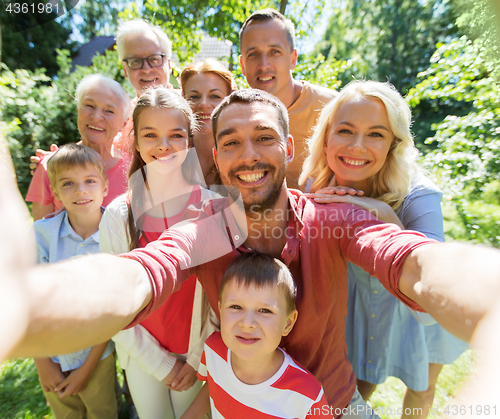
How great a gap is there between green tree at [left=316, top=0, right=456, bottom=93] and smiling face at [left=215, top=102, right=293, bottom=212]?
22.7 m

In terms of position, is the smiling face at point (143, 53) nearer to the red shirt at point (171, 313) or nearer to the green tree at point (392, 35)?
the red shirt at point (171, 313)

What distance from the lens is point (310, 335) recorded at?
5.28 ft

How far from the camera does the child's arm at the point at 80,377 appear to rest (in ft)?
7.22

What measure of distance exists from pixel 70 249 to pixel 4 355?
74.9 inches

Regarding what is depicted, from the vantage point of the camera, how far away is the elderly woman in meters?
2.97

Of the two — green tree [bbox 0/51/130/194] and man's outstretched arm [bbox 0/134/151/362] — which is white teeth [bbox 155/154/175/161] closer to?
man's outstretched arm [bbox 0/134/151/362]

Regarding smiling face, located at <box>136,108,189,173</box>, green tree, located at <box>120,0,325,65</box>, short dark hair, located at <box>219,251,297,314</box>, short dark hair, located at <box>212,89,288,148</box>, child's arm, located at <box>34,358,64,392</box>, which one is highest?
green tree, located at <box>120,0,325,65</box>

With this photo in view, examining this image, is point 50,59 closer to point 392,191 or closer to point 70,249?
point 70,249

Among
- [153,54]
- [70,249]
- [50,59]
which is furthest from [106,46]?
[70,249]

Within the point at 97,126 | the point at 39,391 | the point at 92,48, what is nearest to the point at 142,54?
the point at 97,126

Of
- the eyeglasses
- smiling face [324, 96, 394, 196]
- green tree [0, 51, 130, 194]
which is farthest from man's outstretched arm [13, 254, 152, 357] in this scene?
green tree [0, 51, 130, 194]

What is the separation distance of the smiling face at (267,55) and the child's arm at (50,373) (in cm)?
323

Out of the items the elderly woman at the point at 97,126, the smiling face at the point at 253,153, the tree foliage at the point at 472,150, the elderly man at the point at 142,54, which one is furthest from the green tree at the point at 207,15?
the smiling face at the point at 253,153

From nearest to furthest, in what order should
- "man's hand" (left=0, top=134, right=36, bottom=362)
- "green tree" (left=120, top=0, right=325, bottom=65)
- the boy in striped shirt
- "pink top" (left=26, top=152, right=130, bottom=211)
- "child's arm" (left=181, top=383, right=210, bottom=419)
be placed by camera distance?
"man's hand" (left=0, top=134, right=36, bottom=362)
the boy in striped shirt
"child's arm" (left=181, top=383, right=210, bottom=419)
"pink top" (left=26, top=152, right=130, bottom=211)
"green tree" (left=120, top=0, right=325, bottom=65)
